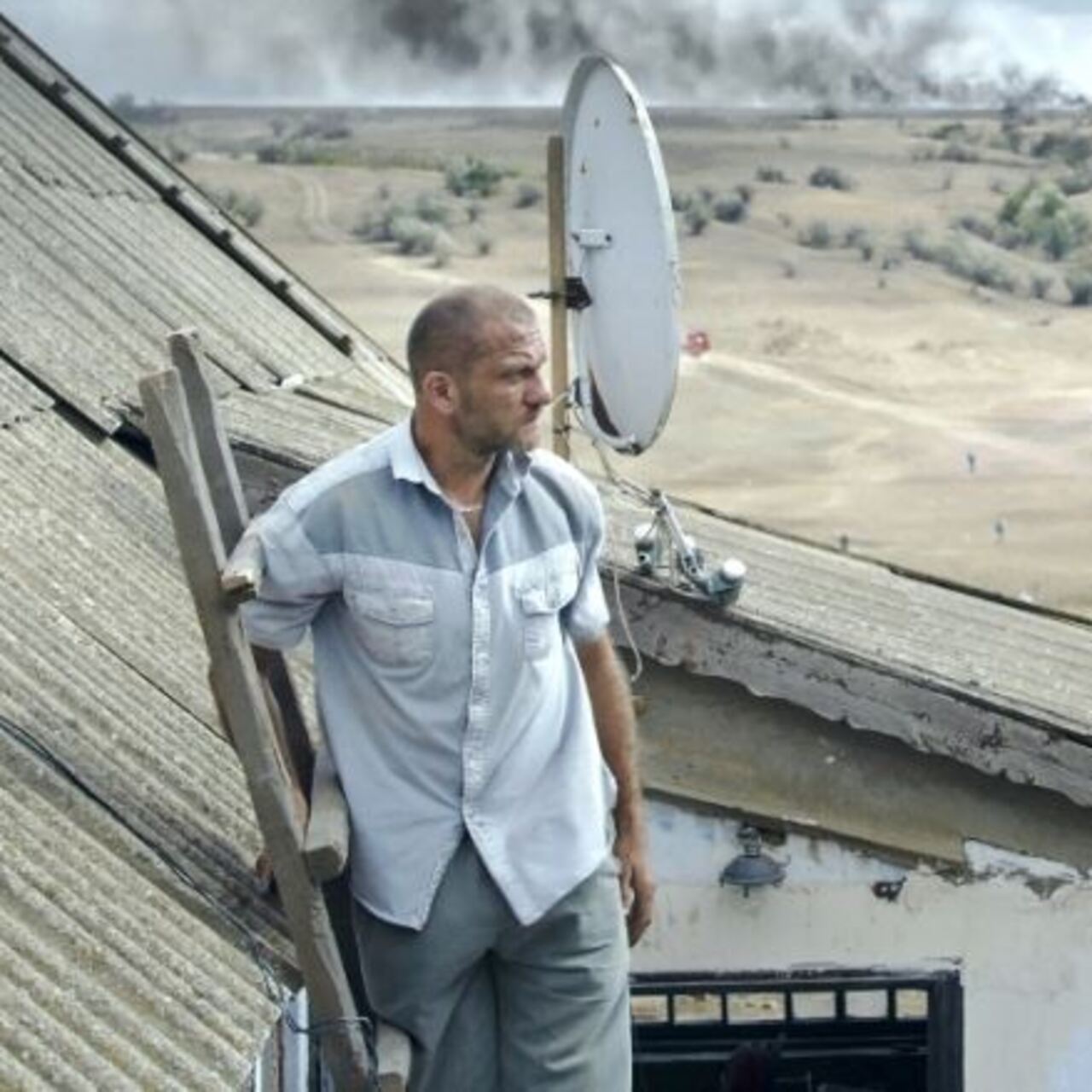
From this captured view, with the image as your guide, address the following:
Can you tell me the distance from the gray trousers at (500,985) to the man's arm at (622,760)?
136mm

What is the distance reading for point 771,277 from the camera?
1980 inches

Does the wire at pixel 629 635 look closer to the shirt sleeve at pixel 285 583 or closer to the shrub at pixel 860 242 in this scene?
the shirt sleeve at pixel 285 583

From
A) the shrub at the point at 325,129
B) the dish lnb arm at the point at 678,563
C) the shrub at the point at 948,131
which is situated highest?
the shrub at the point at 325,129

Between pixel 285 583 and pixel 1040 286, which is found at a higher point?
pixel 1040 286


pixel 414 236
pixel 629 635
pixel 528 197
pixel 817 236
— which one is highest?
pixel 528 197

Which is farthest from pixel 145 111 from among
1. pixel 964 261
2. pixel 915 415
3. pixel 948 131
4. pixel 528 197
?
pixel 915 415

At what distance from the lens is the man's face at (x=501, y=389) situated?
15.1ft

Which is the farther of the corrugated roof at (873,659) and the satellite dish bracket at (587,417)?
the satellite dish bracket at (587,417)

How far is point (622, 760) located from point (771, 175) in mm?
61963

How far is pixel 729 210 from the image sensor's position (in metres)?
57.2

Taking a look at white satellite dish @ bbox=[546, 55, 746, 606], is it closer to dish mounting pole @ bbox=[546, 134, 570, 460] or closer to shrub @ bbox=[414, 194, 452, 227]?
dish mounting pole @ bbox=[546, 134, 570, 460]

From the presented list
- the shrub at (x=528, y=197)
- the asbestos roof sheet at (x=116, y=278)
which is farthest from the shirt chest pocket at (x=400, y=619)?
the shrub at (x=528, y=197)

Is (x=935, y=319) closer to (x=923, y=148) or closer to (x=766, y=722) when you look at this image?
(x=923, y=148)

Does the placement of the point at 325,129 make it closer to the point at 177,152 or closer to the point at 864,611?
the point at 177,152
